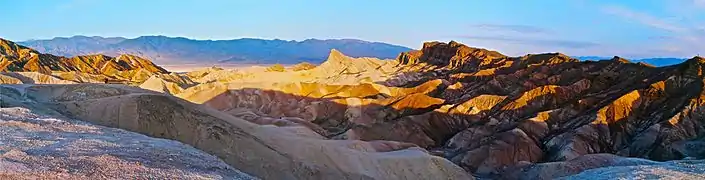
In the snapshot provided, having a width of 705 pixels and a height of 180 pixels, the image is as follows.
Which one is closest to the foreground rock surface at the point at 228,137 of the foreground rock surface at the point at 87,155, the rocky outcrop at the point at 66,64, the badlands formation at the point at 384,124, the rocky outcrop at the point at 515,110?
the badlands formation at the point at 384,124

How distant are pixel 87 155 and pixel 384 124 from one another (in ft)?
166

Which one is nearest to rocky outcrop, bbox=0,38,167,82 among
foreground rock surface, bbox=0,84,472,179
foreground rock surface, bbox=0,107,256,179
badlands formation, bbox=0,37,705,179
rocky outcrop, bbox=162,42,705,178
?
badlands formation, bbox=0,37,705,179

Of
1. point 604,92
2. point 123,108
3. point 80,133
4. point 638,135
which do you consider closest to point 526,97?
point 604,92

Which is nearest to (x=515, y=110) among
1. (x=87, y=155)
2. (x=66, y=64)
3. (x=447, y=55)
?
(x=87, y=155)

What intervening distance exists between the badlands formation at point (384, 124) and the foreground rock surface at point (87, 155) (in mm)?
63

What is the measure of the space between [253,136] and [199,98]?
55389 millimetres

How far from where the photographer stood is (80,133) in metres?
20.9

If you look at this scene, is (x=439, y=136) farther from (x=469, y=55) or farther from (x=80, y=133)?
(x=469, y=55)

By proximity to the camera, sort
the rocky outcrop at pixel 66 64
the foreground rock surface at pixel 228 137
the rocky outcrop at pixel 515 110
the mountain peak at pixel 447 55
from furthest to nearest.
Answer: the rocky outcrop at pixel 66 64 < the mountain peak at pixel 447 55 < the rocky outcrop at pixel 515 110 < the foreground rock surface at pixel 228 137

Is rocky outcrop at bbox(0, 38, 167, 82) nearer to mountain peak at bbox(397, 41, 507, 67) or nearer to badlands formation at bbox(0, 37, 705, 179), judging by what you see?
badlands formation at bbox(0, 37, 705, 179)

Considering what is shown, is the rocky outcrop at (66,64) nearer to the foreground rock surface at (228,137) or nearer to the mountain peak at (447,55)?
the mountain peak at (447,55)

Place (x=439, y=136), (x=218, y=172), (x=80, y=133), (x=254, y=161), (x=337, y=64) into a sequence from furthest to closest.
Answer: (x=337, y=64) → (x=439, y=136) → (x=254, y=161) → (x=80, y=133) → (x=218, y=172)

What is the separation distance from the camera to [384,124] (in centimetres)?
6569

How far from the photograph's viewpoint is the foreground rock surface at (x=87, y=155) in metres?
14.2
